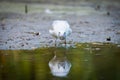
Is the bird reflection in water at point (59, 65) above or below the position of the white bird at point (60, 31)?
below

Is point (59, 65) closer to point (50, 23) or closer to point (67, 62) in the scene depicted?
point (67, 62)

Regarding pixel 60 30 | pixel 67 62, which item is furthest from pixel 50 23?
pixel 67 62

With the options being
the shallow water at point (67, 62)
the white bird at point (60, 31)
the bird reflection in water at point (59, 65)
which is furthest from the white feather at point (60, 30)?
the bird reflection in water at point (59, 65)

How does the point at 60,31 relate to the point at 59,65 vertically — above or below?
above

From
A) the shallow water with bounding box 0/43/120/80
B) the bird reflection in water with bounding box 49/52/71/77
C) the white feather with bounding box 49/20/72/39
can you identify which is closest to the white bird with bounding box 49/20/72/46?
the white feather with bounding box 49/20/72/39

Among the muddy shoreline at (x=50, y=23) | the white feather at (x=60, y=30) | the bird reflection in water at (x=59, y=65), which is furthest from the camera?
the muddy shoreline at (x=50, y=23)

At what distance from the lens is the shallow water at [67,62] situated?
721 centimetres

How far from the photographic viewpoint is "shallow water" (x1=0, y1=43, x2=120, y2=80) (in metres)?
7.21

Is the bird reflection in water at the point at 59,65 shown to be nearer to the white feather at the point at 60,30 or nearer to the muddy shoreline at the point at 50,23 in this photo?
the white feather at the point at 60,30

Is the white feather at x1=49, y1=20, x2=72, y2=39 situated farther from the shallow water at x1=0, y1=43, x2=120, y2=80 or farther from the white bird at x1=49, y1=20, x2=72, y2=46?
the shallow water at x1=0, y1=43, x2=120, y2=80

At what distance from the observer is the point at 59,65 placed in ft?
26.8

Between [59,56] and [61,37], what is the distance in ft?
3.51

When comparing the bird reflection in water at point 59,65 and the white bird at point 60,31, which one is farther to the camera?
the white bird at point 60,31

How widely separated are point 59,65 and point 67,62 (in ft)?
0.98
